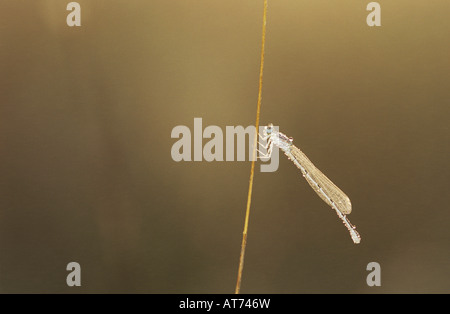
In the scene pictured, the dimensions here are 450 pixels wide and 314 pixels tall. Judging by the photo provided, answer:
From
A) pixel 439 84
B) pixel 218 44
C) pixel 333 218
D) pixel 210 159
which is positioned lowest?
pixel 333 218

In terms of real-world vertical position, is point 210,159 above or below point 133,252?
above

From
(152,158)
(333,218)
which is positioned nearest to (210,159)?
(152,158)

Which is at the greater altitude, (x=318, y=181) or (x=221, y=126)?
(x=221, y=126)

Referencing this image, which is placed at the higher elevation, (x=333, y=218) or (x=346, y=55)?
(x=346, y=55)

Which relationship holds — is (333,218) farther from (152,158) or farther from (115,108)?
(115,108)

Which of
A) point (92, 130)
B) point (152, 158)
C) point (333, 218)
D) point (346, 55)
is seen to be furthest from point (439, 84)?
point (92, 130)

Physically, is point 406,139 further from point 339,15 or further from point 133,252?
point 133,252
